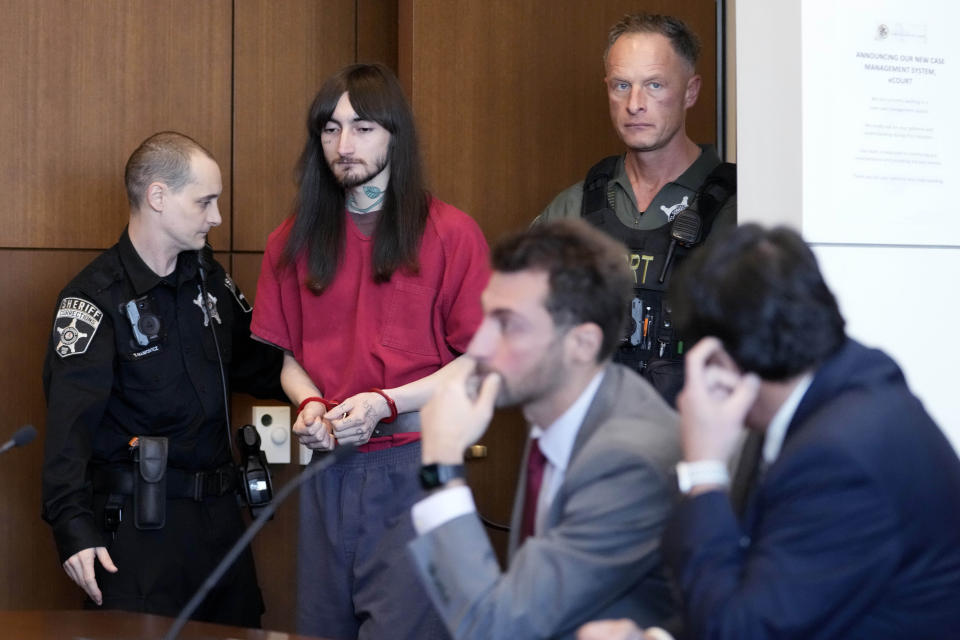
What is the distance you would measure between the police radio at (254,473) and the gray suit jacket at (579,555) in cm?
167

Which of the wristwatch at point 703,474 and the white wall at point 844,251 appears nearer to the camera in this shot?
the wristwatch at point 703,474

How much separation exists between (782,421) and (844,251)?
0.97 metres

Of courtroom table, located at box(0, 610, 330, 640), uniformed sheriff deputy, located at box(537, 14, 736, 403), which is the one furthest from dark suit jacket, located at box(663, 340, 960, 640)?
uniformed sheriff deputy, located at box(537, 14, 736, 403)

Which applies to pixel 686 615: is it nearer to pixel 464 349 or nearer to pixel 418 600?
pixel 418 600

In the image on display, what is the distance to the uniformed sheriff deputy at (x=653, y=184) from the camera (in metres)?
2.87

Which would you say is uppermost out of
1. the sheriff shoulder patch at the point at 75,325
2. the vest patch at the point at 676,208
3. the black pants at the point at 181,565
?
the vest patch at the point at 676,208

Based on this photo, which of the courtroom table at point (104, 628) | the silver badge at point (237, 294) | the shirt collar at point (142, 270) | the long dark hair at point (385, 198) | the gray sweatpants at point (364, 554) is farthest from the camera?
the silver badge at point (237, 294)

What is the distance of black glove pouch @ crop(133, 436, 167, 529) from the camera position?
9.87ft

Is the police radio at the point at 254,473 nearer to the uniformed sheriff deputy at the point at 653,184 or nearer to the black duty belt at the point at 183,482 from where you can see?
the black duty belt at the point at 183,482

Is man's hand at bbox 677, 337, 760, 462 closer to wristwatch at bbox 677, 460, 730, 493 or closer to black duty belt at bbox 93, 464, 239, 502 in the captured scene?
wristwatch at bbox 677, 460, 730, 493

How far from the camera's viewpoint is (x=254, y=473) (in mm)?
3266

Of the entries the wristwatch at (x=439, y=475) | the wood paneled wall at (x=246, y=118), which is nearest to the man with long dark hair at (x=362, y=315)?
the wood paneled wall at (x=246, y=118)

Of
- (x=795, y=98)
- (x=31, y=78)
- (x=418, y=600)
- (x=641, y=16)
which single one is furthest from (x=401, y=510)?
(x=31, y=78)

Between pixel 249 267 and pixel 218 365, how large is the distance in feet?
1.83
